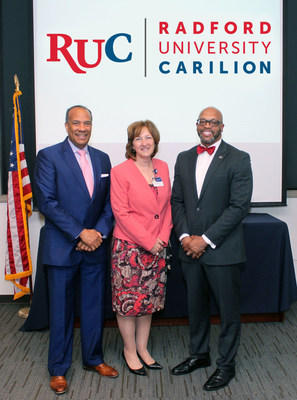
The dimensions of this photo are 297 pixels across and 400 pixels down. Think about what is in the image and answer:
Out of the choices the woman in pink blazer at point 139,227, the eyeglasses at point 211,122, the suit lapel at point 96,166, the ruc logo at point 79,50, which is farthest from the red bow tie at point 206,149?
the ruc logo at point 79,50

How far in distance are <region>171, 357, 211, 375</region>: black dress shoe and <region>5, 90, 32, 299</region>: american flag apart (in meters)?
1.55

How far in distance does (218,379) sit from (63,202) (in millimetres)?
1398

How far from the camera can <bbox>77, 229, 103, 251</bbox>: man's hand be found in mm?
2609

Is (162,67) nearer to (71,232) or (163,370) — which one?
(71,232)

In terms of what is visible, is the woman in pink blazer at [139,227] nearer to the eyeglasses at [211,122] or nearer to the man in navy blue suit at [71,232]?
the man in navy blue suit at [71,232]

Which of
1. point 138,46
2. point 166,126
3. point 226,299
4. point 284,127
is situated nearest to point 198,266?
point 226,299

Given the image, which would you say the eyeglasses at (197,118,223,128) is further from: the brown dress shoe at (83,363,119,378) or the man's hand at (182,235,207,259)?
the brown dress shoe at (83,363,119,378)

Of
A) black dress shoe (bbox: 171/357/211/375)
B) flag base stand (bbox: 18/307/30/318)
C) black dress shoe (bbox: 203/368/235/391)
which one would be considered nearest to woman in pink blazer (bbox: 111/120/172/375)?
black dress shoe (bbox: 171/357/211/375)

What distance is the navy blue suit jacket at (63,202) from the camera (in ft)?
8.50

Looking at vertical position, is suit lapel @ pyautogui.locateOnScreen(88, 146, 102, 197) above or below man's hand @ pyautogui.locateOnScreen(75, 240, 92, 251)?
above

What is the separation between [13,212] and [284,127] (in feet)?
8.01

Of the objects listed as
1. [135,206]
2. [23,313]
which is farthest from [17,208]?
[135,206]

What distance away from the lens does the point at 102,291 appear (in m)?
2.80

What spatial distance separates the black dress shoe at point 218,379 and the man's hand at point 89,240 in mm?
1047
